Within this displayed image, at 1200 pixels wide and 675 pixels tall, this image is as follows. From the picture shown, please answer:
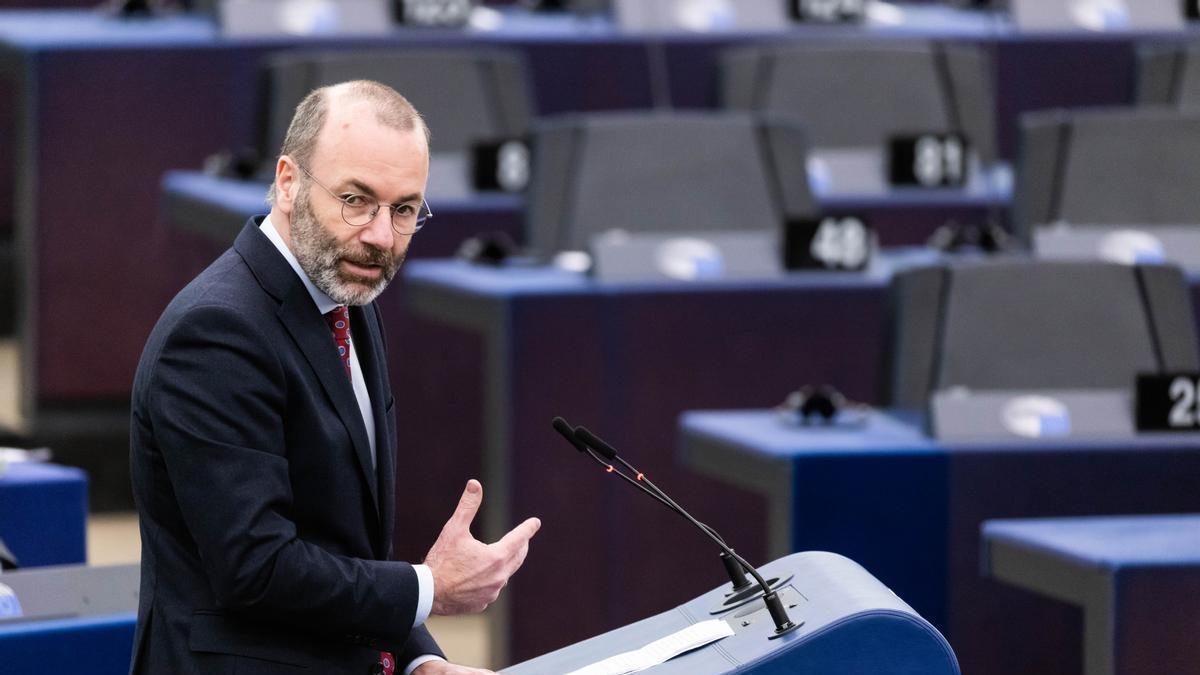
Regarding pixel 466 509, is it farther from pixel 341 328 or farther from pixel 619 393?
pixel 619 393

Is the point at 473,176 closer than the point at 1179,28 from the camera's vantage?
Yes

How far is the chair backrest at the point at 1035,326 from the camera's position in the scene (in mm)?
3369

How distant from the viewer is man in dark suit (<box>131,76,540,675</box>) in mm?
1724

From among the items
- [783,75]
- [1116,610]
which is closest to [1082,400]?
[1116,610]

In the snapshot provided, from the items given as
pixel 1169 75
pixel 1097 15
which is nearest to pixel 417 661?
pixel 1169 75

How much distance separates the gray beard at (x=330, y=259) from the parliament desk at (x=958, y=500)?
1.39 meters

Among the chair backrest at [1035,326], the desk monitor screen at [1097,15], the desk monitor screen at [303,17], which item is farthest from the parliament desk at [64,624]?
the desk monitor screen at [1097,15]

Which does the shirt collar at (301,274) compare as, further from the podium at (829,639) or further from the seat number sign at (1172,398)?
the seat number sign at (1172,398)

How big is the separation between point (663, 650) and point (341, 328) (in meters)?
0.38

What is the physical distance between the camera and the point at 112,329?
5.04m

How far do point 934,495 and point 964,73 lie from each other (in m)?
2.28

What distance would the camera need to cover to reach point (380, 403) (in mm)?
1894

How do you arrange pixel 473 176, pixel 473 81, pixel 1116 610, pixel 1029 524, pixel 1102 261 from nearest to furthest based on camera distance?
pixel 1116 610 < pixel 1029 524 < pixel 1102 261 < pixel 473 176 < pixel 473 81

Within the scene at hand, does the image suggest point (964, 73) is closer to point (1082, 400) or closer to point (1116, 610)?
point (1082, 400)
